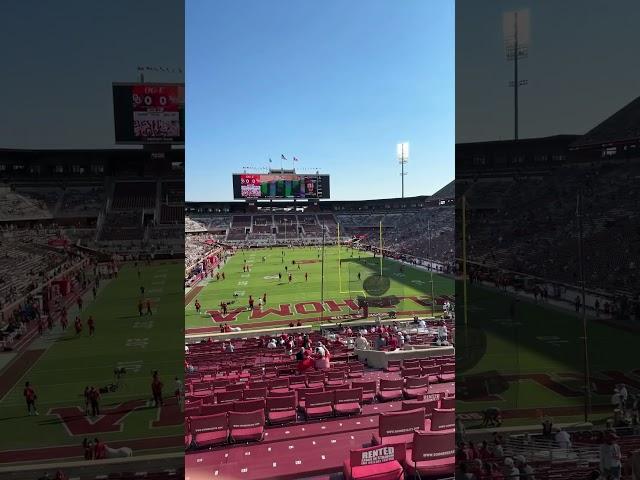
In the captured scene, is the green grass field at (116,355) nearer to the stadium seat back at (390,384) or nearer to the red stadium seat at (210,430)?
the red stadium seat at (210,430)

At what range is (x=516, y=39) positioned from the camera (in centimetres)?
456

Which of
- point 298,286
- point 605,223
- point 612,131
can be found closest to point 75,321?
point 612,131

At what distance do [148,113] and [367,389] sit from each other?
6176 mm

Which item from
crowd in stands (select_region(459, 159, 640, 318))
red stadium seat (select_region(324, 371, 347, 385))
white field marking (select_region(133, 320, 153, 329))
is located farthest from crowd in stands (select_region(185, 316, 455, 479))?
crowd in stands (select_region(459, 159, 640, 318))

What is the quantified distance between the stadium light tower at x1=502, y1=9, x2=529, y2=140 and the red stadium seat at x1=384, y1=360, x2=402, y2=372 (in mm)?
7646

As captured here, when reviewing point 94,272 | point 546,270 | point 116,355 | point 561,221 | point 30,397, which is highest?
point 561,221

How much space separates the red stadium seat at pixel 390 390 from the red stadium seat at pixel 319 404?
4.19ft

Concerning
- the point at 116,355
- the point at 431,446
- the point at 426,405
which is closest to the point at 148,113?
the point at 116,355

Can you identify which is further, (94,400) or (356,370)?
(356,370)

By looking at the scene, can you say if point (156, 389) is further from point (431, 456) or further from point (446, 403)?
point (446, 403)

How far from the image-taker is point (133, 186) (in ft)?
17.8

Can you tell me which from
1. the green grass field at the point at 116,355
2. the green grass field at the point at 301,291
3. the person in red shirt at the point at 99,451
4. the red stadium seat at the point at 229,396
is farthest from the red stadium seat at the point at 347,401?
the green grass field at the point at 301,291

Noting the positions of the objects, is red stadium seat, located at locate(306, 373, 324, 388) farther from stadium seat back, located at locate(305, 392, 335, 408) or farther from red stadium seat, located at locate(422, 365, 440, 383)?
red stadium seat, located at locate(422, 365, 440, 383)

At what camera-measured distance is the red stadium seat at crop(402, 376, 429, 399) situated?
8445 mm
